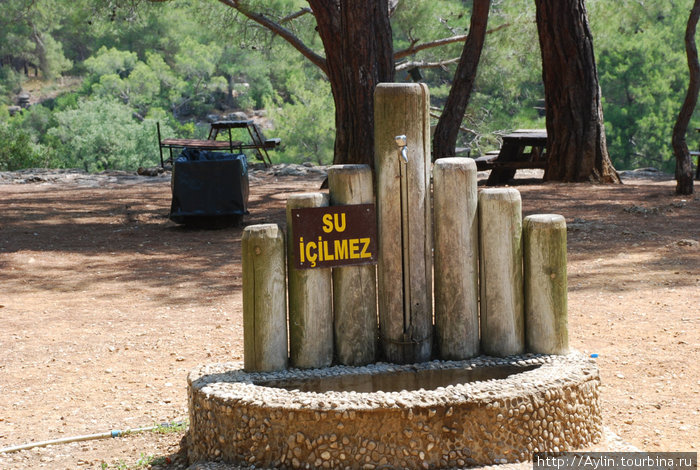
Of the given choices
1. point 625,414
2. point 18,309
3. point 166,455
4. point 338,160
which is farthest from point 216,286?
point 338,160

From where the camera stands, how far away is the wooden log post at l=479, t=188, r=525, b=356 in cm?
373

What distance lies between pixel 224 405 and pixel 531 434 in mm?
1174

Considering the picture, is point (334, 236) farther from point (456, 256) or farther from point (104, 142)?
point (104, 142)

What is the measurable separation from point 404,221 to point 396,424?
995 mm

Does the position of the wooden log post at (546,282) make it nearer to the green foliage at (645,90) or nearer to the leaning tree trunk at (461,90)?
the leaning tree trunk at (461,90)

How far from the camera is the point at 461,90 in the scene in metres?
13.9

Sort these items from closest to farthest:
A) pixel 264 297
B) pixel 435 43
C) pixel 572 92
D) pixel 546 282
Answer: pixel 264 297 < pixel 546 282 < pixel 572 92 < pixel 435 43

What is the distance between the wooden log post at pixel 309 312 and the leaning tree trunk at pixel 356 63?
7211 millimetres

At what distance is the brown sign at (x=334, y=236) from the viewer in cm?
360

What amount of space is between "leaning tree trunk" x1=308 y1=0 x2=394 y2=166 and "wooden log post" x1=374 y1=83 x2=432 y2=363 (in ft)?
22.8

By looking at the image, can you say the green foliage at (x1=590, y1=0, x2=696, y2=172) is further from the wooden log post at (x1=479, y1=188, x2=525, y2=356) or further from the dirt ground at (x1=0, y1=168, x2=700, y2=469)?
the wooden log post at (x1=479, y1=188, x2=525, y2=356)

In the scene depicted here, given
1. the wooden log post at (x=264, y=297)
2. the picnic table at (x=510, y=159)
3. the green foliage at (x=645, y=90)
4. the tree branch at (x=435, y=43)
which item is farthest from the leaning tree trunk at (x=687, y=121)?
the green foliage at (x=645, y=90)

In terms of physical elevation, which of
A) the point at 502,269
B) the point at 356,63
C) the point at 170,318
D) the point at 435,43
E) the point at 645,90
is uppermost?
the point at 435,43

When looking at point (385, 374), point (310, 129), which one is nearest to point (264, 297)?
point (385, 374)
